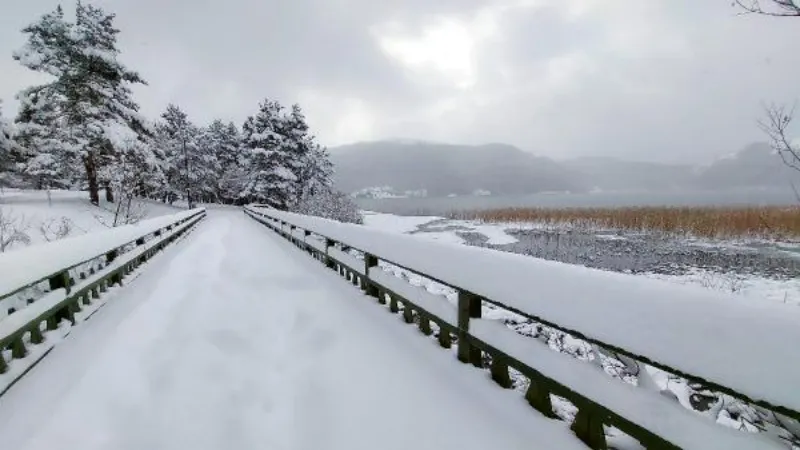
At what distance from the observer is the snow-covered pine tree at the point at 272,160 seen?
46469 mm

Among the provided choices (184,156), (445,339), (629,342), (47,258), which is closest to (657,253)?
(445,339)

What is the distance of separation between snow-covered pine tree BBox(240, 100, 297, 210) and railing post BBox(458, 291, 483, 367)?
44511mm

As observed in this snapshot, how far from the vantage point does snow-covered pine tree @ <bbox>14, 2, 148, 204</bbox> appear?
93.5 feet

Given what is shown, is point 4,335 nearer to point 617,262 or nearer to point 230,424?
point 230,424

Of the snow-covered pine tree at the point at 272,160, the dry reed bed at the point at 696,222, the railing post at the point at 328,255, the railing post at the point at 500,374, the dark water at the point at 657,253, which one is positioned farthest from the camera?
the snow-covered pine tree at the point at 272,160

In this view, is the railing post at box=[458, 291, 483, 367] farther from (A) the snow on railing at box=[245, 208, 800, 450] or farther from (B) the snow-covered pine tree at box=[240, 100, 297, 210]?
(B) the snow-covered pine tree at box=[240, 100, 297, 210]

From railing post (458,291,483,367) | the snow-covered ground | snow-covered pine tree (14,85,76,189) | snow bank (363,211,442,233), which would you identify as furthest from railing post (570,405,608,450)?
snow-covered pine tree (14,85,76,189)

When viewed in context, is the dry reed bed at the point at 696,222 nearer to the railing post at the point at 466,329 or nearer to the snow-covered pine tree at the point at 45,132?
the railing post at the point at 466,329

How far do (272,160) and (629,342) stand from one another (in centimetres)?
4797

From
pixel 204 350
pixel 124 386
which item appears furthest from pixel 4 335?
pixel 204 350

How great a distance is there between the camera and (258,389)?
3.46m

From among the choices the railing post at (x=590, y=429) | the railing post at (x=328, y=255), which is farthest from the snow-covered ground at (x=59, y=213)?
the railing post at (x=590, y=429)

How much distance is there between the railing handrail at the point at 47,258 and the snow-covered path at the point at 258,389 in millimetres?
801

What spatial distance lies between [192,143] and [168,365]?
217 ft
